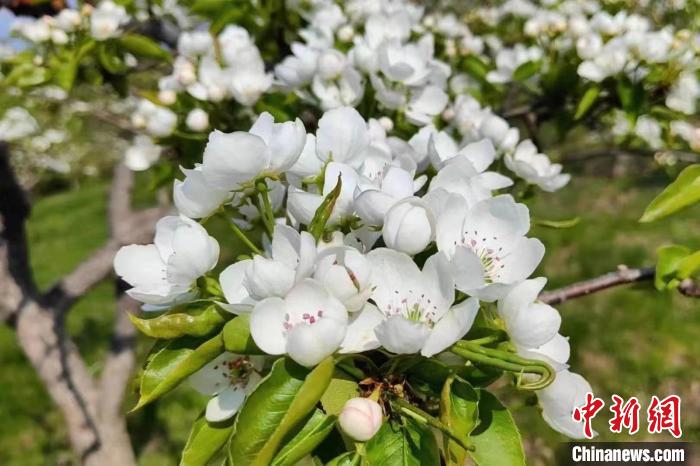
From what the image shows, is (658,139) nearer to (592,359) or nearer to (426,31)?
(426,31)

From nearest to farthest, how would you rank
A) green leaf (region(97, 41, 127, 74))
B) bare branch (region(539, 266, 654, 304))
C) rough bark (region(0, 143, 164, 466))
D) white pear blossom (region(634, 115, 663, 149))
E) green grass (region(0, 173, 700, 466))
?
bare branch (region(539, 266, 654, 304)) → green leaf (region(97, 41, 127, 74)) → white pear blossom (region(634, 115, 663, 149)) → rough bark (region(0, 143, 164, 466)) → green grass (region(0, 173, 700, 466))

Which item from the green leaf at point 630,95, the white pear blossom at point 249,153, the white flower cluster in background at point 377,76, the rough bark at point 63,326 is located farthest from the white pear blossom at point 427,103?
the rough bark at point 63,326

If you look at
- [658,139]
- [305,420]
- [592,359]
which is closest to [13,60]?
[305,420]

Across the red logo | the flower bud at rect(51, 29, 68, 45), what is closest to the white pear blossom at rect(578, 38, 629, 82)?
the red logo

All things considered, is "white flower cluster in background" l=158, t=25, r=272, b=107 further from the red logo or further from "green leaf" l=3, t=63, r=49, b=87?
the red logo

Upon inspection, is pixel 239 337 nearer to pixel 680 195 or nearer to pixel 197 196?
pixel 197 196

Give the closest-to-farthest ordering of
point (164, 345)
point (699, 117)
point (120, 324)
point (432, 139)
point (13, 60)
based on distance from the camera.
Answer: point (164, 345), point (432, 139), point (13, 60), point (120, 324), point (699, 117)

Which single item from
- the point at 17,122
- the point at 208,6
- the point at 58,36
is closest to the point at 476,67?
the point at 208,6
